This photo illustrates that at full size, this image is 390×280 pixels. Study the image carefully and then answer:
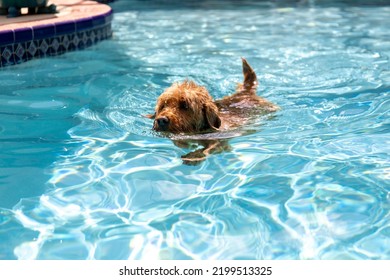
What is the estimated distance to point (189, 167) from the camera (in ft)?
16.6

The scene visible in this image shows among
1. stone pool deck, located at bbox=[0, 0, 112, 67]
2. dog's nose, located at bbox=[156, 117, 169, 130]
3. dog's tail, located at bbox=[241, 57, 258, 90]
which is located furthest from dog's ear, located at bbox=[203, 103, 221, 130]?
stone pool deck, located at bbox=[0, 0, 112, 67]

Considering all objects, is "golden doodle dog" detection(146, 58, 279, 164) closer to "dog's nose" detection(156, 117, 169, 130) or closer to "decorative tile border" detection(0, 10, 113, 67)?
"dog's nose" detection(156, 117, 169, 130)

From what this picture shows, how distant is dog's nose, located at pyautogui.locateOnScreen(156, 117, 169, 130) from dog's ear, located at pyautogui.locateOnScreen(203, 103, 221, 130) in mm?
465

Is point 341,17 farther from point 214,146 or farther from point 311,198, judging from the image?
point 311,198

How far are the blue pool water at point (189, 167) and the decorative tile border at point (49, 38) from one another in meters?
0.19

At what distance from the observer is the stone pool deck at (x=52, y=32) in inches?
345

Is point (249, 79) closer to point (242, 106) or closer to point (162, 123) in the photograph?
point (242, 106)

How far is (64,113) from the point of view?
22.0 ft

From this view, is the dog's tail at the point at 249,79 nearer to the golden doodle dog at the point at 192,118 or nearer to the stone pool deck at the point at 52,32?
the golden doodle dog at the point at 192,118

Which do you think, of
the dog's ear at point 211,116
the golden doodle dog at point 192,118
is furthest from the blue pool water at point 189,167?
the dog's ear at point 211,116

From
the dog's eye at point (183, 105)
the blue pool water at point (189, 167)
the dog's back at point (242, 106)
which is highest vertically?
the dog's eye at point (183, 105)

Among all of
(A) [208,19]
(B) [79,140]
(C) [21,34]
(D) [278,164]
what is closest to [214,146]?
(D) [278,164]

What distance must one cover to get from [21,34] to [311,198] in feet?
19.4

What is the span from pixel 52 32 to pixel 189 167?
17.2 feet
